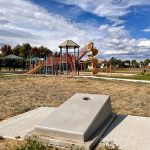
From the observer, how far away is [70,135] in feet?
16.7

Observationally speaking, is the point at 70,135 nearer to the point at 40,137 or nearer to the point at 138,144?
the point at 40,137

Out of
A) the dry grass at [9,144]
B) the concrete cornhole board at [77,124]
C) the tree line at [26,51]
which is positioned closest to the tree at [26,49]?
the tree line at [26,51]

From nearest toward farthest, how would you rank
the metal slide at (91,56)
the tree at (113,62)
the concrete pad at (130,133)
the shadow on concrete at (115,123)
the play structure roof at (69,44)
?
the concrete pad at (130,133) < the shadow on concrete at (115,123) < the play structure roof at (69,44) < the metal slide at (91,56) < the tree at (113,62)

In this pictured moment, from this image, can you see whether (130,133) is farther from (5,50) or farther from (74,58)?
(5,50)

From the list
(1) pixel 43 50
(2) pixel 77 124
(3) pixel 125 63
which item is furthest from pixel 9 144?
Result: (3) pixel 125 63

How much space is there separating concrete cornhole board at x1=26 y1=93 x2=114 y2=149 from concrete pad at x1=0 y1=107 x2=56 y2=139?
0.54m

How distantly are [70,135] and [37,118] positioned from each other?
2.10 m

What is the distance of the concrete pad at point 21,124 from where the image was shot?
588cm

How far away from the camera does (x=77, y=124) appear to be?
538cm

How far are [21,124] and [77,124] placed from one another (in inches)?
67.5

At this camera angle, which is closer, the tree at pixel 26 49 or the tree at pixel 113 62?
the tree at pixel 26 49

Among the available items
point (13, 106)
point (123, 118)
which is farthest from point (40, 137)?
point (13, 106)

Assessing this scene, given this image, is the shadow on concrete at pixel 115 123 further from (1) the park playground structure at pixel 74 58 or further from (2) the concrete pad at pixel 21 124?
(1) the park playground structure at pixel 74 58

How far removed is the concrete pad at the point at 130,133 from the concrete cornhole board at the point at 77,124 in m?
0.18
